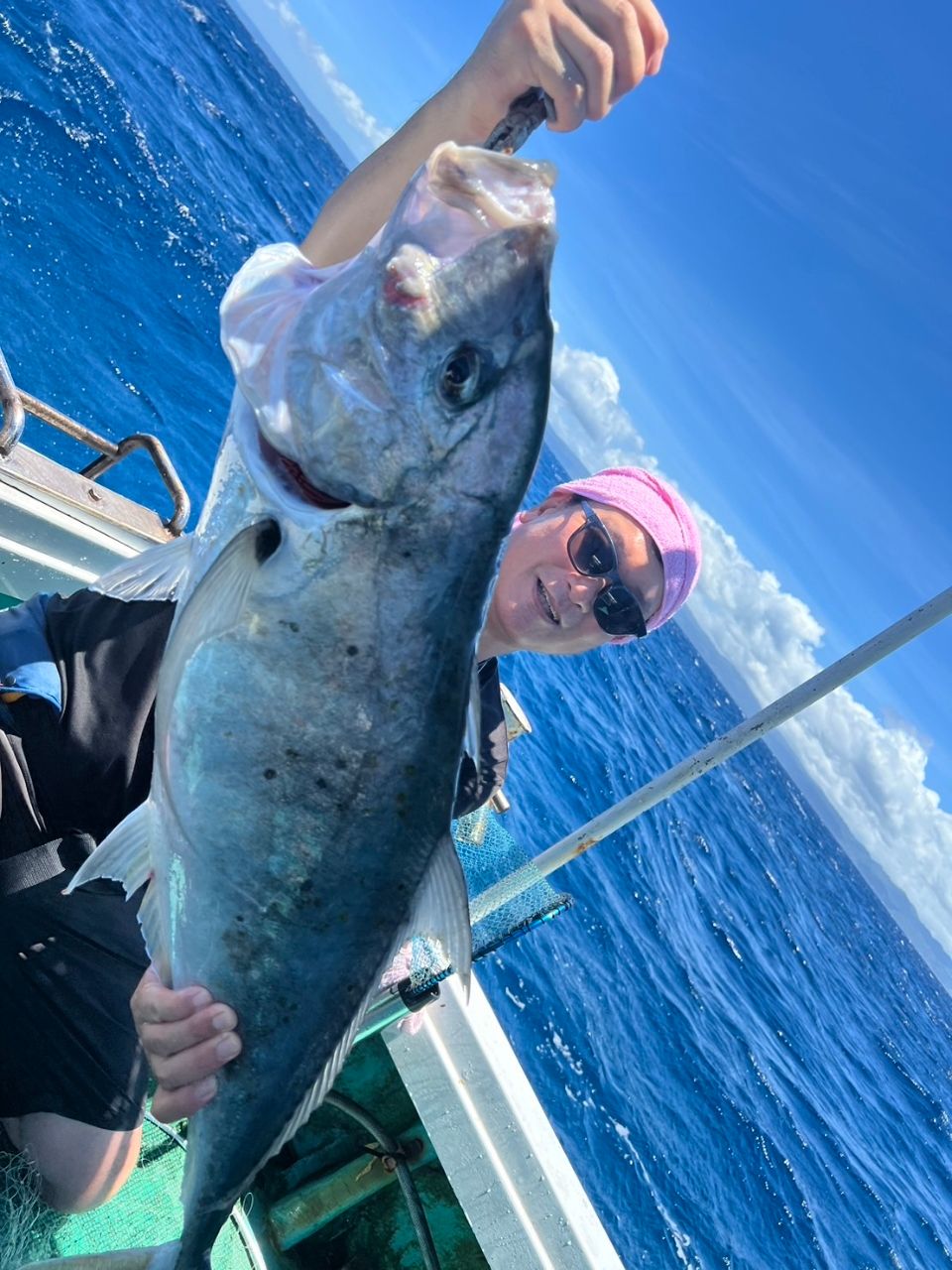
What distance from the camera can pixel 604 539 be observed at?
3932mm

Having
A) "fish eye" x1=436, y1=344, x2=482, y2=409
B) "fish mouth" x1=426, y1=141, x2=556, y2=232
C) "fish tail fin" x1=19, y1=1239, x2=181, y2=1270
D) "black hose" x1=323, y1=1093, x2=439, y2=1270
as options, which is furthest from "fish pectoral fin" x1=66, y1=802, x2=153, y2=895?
"black hose" x1=323, y1=1093, x2=439, y2=1270

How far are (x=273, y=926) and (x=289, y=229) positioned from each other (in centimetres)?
4058

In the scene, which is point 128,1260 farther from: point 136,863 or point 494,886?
point 494,886

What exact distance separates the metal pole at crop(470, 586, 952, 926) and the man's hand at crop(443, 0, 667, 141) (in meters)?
2.73

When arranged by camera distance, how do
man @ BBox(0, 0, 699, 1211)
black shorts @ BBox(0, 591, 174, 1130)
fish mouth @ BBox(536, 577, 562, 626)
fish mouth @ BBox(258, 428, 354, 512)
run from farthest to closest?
fish mouth @ BBox(536, 577, 562, 626)
black shorts @ BBox(0, 591, 174, 1130)
man @ BBox(0, 0, 699, 1211)
fish mouth @ BBox(258, 428, 354, 512)

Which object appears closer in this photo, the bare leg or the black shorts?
the black shorts

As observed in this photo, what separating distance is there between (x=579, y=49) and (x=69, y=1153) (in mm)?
4017

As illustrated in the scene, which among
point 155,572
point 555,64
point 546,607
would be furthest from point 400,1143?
point 555,64

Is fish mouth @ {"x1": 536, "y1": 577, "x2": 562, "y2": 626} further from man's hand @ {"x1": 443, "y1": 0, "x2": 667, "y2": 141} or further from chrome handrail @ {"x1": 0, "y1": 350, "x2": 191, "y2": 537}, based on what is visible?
chrome handrail @ {"x1": 0, "y1": 350, "x2": 191, "y2": 537}

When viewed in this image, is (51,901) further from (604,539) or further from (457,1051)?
(604,539)

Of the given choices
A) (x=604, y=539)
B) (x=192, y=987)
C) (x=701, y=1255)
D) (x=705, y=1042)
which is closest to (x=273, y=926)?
(x=192, y=987)

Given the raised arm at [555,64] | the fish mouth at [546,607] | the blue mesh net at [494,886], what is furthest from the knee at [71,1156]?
the raised arm at [555,64]

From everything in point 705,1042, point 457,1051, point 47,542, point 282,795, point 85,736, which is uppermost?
point 47,542

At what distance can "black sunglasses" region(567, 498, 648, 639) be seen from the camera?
388 centimetres
